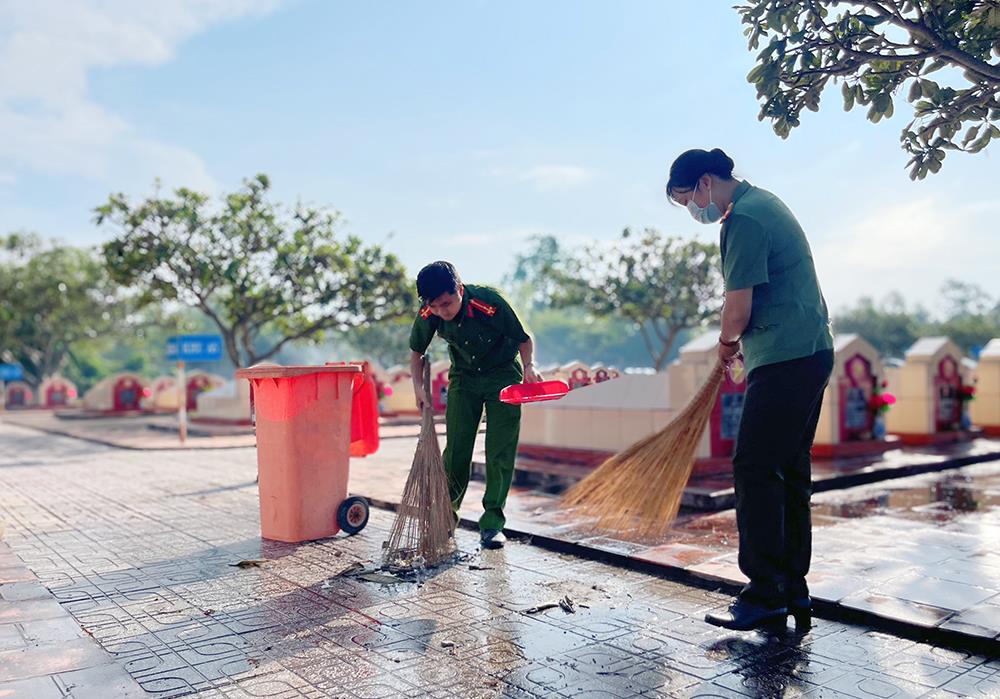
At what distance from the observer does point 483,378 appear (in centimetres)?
509

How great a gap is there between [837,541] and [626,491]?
1.42m

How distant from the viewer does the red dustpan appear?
438 cm

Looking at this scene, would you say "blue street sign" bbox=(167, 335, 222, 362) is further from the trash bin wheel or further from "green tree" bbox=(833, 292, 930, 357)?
"green tree" bbox=(833, 292, 930, 357)

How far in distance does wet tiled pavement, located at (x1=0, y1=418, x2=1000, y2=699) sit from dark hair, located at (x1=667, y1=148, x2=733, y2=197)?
6.14 feet

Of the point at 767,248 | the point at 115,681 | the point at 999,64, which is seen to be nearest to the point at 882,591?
the point at 767,248

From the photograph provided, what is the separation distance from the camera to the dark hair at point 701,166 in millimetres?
3559

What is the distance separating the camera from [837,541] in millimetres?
4953

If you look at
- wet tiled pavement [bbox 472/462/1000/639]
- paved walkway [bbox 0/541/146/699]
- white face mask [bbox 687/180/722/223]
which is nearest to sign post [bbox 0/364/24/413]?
wet tiled pavement [bbox 472/462/1000/639]

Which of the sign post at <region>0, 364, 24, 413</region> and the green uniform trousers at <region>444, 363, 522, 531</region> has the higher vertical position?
the sign post at <region>0, 364, 24, 413</region>

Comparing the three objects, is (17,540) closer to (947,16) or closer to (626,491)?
(626,491)

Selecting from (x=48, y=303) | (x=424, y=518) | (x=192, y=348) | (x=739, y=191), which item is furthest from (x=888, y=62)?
(x=48, y=303)

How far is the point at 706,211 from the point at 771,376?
759mm

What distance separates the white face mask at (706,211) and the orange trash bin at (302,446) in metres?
2.49

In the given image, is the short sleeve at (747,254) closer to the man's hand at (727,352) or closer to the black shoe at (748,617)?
the man's hand at (727,352)
